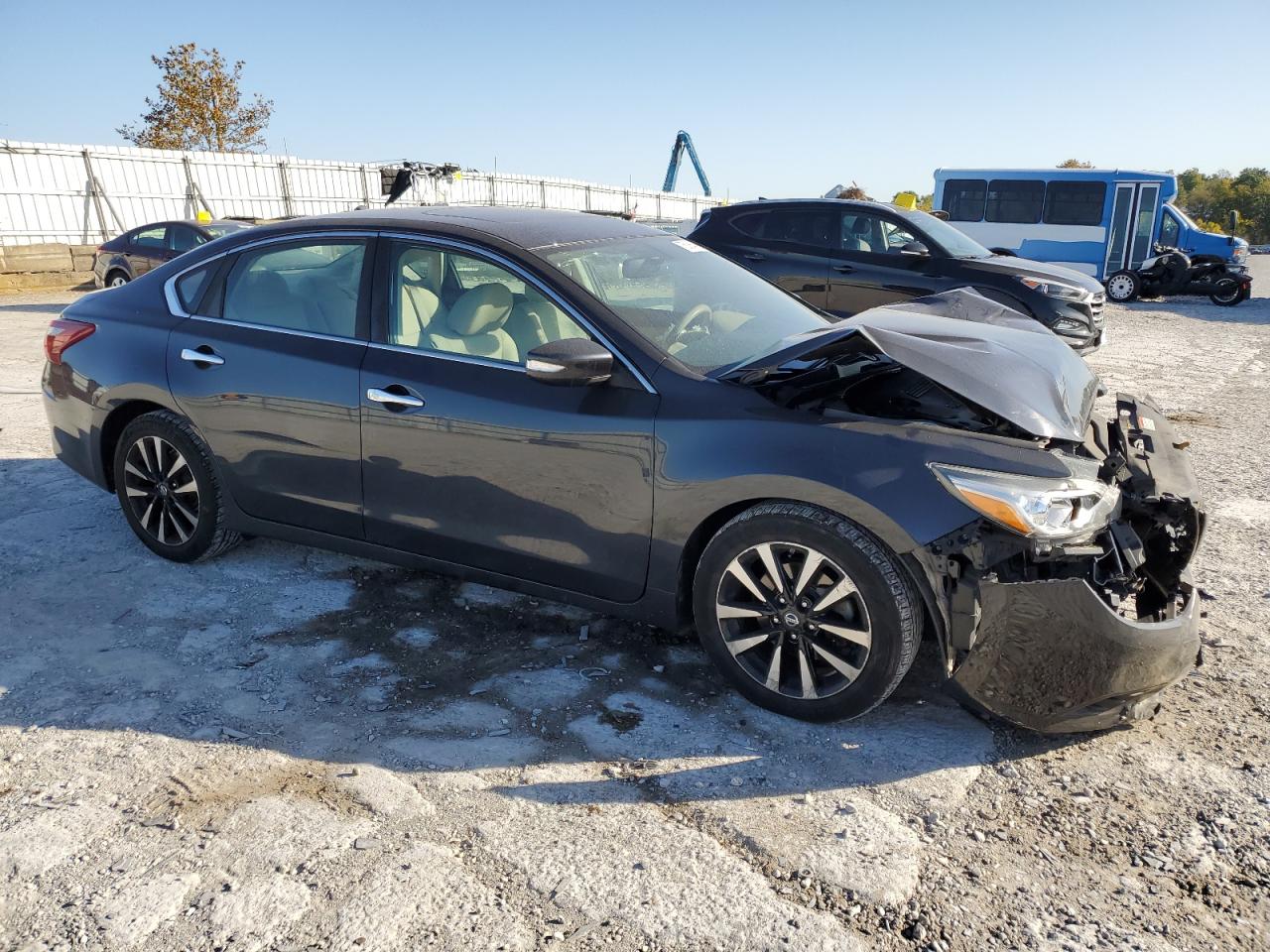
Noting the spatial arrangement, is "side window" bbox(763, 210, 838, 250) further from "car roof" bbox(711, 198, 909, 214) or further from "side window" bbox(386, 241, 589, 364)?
"side window" bbox(386, 241, 589, 364)

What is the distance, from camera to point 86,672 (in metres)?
3.55

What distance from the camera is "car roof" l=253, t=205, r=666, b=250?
3.80 m

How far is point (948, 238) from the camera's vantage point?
10.1 meters

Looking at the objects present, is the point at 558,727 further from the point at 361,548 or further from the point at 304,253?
the point at 304,253

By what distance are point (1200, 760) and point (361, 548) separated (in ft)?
10.3

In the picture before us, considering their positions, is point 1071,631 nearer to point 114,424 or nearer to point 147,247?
point 114,424

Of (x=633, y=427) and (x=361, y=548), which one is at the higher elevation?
(x=633, y=427)

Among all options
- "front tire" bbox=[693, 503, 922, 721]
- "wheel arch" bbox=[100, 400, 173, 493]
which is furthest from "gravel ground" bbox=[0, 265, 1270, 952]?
"wheel arch" bbox=[100, 400, 173, 493]

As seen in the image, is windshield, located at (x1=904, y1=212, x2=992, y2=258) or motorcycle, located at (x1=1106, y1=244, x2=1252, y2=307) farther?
motorcycle, located at (x1=1106, y1=244, x2=1252, y2=307)

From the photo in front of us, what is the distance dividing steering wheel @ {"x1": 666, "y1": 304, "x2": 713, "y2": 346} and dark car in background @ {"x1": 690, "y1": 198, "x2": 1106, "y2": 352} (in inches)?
245

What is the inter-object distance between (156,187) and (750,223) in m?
18.8

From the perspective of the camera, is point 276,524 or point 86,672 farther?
point 276,524

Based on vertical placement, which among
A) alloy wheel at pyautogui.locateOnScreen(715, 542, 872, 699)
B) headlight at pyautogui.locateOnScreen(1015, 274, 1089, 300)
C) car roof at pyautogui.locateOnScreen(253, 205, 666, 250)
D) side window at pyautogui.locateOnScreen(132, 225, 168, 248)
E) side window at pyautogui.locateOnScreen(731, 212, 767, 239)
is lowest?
alloy wheel at pyautogui.locateOnScreen(715, 542, 872, 699)

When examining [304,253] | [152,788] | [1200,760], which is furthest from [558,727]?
[304,253]
